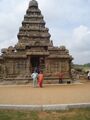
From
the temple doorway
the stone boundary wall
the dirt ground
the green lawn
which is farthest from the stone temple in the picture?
the green lawn

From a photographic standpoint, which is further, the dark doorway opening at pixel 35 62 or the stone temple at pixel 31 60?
the dark doorway opening at pixel 35 62

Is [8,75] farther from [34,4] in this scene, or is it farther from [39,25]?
[34,4]

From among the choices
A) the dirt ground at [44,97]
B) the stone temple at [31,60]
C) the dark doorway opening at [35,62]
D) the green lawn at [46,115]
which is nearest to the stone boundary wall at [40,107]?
the green lawn at [46,115]

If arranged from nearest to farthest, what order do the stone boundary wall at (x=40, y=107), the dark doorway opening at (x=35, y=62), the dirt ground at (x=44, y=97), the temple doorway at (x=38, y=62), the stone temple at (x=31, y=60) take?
1. the stone boundary wall at (x=40, y=107)
2. the dirt ground at (x=44, y=97)
3. the stone temple at (x=31, y=60)
4. the temple doorway at (x=38, y=62)
5. the dark doorway opening at (x=35, y=62)

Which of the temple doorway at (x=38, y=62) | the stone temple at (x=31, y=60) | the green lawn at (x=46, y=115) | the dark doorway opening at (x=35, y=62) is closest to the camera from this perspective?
the green lawn at (x=46, y=115)

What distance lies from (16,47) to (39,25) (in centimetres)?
597

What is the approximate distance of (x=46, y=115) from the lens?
11648mm

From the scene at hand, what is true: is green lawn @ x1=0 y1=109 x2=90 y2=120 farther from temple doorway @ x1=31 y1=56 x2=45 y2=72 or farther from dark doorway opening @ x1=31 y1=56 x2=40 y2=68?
dark doorway opening @ x1=31 y1=56 x2=40 y2=68

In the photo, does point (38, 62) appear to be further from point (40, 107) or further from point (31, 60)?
point (40, 107)

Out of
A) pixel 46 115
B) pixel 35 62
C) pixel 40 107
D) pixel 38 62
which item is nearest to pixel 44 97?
pixel 40 107

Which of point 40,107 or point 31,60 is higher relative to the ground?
point 31,60

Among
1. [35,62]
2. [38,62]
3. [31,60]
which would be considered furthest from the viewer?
[35,62]

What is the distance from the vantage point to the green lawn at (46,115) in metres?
11.2

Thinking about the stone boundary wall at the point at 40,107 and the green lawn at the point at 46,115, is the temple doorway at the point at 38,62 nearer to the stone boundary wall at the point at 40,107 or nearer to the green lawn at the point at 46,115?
the stone boundary wall at the point at 40,107
